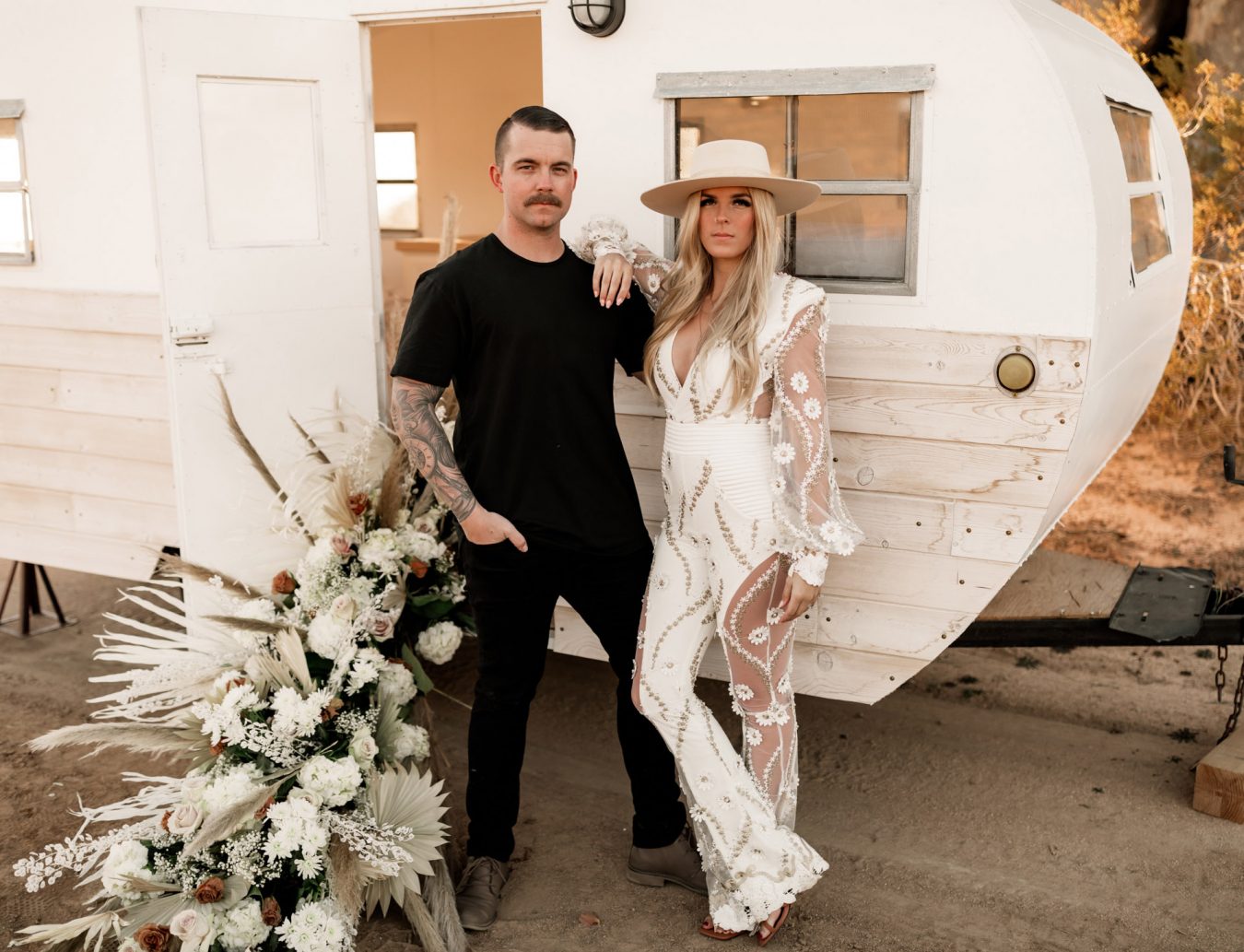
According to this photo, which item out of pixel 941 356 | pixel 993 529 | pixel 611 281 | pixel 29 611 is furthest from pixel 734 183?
pixel 29 611

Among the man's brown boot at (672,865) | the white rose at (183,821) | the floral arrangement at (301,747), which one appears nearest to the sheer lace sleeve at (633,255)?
the floral arrangement at (301,747)

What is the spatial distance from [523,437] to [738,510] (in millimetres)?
629

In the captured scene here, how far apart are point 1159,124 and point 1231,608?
2.37 metres

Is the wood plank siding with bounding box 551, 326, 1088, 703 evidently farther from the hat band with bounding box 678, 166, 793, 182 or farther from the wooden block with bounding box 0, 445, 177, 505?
the wooden block with bounding box 0, 445, 177, 505

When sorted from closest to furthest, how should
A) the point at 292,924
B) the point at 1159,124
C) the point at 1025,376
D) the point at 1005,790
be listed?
1. the point at 292,924
2. the point at 1025,376
3. the point at 1005,790
4. the point at 1159,124

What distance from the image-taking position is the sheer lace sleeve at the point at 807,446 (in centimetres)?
314

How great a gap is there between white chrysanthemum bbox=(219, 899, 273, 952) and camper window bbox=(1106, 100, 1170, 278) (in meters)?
3.28

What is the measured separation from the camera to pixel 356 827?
3.32m

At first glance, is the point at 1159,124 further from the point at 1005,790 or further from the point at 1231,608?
the point at 1005,790

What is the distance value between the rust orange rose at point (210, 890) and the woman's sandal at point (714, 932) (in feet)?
4.44

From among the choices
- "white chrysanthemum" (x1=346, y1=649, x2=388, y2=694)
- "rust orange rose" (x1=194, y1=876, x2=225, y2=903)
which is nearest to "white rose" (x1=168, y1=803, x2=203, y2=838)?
"rust orange rose" (x1=194, y1=876, x2=225, y2=903)

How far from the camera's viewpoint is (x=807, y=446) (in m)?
3.14

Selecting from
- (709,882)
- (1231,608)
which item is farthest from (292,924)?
(1231,608)

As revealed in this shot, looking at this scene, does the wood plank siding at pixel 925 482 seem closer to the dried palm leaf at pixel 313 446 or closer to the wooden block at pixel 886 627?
the wooden block at pixel 886 627
